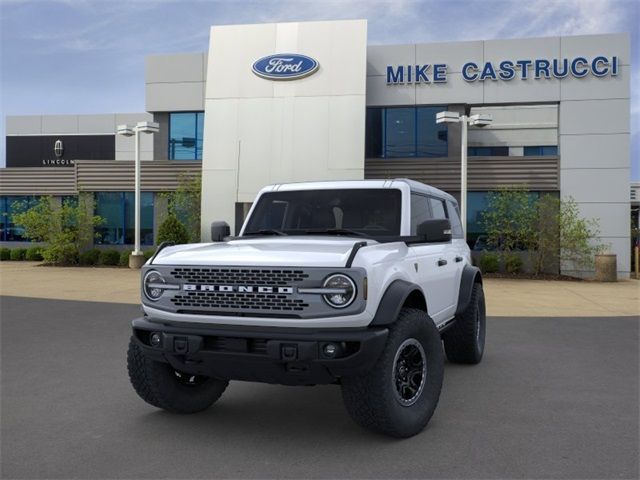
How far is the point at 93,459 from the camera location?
150 inches

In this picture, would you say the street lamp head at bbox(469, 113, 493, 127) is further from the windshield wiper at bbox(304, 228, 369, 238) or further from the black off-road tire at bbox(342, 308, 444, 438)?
the black off-road tire at bbox(342, 308, 444, 438)

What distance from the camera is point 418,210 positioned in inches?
216

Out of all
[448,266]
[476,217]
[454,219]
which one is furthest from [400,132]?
[448,266]

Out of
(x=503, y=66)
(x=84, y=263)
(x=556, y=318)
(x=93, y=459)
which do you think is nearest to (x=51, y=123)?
(x=84, y=263)

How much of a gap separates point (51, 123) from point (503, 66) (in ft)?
112

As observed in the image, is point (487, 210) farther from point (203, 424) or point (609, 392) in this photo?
point (203, 424)

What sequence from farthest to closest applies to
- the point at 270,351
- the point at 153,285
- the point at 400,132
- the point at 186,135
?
the point at 186,135
the point at 400,132
the point at 153,285
the point at 270,351

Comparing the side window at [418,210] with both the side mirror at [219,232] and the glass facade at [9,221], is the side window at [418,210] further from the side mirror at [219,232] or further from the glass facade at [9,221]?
the glass facade at [9,221]

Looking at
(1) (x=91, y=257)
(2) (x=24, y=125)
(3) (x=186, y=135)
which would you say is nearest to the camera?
(1) (x=91, y=257)

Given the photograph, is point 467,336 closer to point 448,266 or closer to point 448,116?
point 448,266

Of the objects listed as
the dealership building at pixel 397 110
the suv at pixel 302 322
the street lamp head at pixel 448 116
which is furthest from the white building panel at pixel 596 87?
the suv at pixel 302 322

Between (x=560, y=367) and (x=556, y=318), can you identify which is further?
(x=556, y=318)

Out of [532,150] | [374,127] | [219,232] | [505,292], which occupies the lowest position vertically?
[505,292]

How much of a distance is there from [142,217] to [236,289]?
22227mm
